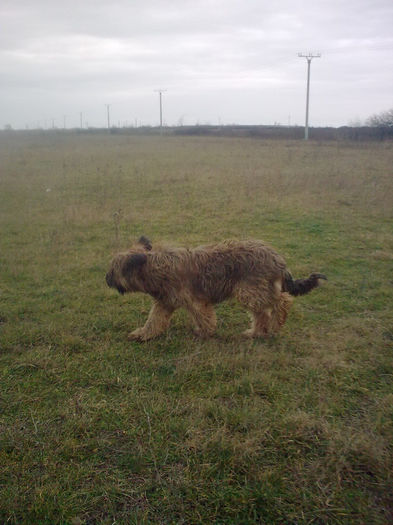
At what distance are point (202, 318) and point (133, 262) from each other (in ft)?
3.21

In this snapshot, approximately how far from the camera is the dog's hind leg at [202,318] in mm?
4555

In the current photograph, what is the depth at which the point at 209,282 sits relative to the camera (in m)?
4.56

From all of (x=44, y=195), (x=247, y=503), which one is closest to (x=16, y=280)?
(x=247, y=503)

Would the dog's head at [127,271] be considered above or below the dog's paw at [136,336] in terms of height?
above

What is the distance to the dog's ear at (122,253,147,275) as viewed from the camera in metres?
4.50

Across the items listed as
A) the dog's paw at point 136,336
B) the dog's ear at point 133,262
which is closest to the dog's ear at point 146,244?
the dog's ear at point 133,262

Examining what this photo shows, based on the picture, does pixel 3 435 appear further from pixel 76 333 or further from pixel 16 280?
pixel 16 280

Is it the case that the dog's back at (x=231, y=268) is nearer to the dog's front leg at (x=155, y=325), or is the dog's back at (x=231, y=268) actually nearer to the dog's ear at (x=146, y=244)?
the dog's front leg at (x=155, y=325)

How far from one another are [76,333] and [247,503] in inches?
110

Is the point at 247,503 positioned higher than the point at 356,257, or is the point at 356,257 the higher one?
the point at 356,257

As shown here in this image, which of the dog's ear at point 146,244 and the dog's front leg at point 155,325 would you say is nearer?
the dog's front leg at point 155,325

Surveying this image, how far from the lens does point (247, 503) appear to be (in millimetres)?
2523

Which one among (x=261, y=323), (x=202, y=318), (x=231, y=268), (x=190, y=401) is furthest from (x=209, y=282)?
(x=190, y=401)

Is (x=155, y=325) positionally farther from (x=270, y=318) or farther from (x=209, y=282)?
(x=270, y=318)
